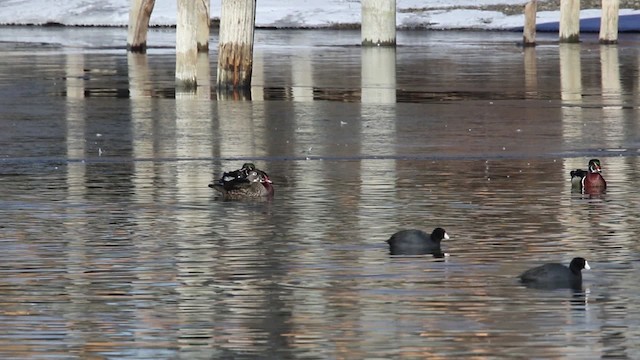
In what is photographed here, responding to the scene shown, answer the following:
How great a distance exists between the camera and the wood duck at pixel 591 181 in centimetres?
1530

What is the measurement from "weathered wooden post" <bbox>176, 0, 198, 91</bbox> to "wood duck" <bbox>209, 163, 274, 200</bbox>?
11949mm

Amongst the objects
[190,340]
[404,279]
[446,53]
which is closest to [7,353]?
[190,340]

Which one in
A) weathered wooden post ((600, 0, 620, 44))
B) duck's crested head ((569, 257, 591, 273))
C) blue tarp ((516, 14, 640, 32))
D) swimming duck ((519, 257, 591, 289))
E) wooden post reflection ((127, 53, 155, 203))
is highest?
blue tarp ((516, 14, 640, 32))

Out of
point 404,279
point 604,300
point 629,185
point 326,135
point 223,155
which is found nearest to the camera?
point 604,300

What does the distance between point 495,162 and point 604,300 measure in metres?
7.46

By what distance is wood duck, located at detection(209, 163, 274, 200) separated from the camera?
14969mm

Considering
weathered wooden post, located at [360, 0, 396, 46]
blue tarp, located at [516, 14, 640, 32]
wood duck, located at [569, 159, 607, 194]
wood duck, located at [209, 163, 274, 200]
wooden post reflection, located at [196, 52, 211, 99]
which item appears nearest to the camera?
wood duck, located at [209, 163, 274, 200]

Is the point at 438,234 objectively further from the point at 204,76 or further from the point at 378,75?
the point at 378,75

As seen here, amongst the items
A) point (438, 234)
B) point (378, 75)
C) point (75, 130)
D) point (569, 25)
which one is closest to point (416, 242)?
point (438, 234)

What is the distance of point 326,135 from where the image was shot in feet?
67.9

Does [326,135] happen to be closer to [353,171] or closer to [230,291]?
[353,171]

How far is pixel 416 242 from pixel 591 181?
349 cm

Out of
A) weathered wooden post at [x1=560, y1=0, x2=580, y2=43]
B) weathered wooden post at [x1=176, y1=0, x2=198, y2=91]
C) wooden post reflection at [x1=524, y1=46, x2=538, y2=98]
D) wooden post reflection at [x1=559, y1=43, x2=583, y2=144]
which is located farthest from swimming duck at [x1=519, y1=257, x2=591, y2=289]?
weathered wooden post at [x1=560, y1=0, x2=580, y2=43]

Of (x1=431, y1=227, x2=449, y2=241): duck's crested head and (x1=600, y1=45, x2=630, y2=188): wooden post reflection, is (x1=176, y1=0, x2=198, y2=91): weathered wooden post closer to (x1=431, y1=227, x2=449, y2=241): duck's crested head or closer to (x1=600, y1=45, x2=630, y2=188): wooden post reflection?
(x1=600, y1=45, x2=630, y2=188): wooden post reflection
